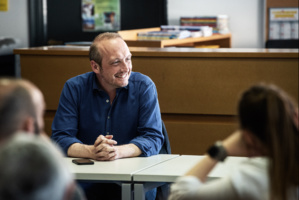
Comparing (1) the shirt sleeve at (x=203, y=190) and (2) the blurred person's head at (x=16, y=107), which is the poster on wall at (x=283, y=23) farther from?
(2) the blurred person's head at (x=16, y=107)

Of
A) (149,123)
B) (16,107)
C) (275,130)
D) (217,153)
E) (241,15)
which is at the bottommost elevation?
(149,123)

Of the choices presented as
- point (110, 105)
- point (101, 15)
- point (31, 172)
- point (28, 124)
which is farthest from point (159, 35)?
point (31, 172)

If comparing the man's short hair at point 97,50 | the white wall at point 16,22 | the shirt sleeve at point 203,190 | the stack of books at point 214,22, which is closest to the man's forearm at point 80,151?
the man's short hair at point 97,50

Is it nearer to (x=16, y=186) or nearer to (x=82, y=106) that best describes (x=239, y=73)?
(x=82, y=106)

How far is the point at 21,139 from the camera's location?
36.9 inches

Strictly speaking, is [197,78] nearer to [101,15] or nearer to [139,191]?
[139,191]

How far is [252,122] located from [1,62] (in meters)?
3.52

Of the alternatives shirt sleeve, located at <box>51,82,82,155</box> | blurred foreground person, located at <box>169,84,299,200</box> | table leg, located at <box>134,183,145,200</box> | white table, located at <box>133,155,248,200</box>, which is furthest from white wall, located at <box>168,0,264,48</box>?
blurred foreground person, located at <box>169,84,299,200</box>

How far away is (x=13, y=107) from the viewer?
106cm

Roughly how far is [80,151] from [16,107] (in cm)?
160

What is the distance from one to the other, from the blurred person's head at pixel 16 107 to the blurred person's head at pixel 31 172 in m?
0.13

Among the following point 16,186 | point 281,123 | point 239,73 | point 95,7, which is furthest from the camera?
point 95,7

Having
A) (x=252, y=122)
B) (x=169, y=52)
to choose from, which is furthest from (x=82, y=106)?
(x=252, y=122)

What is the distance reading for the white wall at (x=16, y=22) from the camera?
4.69 metres
